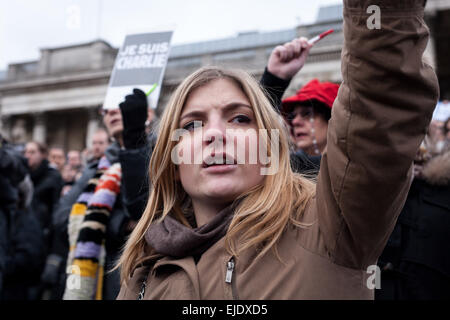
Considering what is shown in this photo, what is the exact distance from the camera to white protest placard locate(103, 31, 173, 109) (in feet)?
9.45

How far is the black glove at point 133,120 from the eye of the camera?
2.56 m

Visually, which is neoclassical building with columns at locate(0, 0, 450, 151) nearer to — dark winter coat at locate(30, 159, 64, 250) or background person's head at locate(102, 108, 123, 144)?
dark winter coat at locate(30, 159, 64, 250)

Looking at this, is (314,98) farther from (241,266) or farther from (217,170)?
(241,266)

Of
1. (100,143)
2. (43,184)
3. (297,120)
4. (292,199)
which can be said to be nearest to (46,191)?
(43,184)

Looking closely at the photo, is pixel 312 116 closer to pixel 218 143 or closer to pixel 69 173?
pixel 218 143

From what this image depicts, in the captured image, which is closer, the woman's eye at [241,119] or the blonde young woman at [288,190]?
the blonde young woman at [288,190]

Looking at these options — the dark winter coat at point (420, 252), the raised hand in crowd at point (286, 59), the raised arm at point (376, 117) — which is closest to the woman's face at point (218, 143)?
the raised arm at point (376, 117)

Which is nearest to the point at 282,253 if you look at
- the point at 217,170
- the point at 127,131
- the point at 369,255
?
the point at 369,255

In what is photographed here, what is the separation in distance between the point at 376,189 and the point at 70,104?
26.1 m

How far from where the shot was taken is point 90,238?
271 cm

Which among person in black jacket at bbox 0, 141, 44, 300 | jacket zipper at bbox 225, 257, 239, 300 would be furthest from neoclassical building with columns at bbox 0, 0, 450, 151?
jacket zipper at bbox 225, 257, 239, 300

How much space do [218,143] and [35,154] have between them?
197 inches

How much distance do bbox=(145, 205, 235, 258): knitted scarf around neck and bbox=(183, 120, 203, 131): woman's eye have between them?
0.99 feet

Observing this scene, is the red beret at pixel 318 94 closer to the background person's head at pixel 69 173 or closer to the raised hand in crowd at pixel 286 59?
the raised hand in crowd at pixel 286 59
